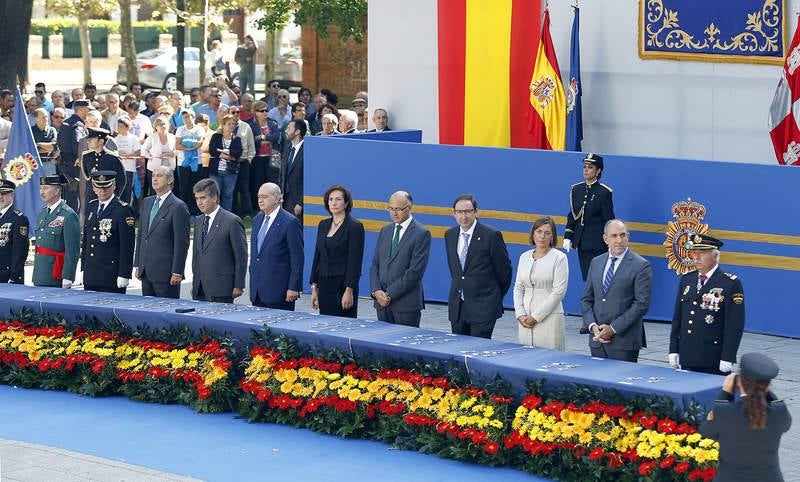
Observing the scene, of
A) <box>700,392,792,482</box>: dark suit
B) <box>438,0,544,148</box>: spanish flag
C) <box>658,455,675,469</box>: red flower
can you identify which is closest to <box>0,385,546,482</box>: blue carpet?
<box>658,455,675,469</box>: red flower

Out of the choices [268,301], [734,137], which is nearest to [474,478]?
[268,301]

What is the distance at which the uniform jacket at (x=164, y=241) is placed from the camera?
1442 centimetres

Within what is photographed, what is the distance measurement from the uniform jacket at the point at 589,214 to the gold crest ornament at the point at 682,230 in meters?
0.67

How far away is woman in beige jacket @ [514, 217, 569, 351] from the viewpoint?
39.2 feet

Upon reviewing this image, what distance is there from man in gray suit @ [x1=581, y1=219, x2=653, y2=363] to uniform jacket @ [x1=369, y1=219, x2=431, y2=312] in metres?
1.81

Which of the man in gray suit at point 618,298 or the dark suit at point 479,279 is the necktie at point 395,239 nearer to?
the dark suit at point 479,279

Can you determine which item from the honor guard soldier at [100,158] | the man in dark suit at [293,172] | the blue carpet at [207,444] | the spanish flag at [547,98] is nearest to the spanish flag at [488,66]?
the spanish flag at [547,98]

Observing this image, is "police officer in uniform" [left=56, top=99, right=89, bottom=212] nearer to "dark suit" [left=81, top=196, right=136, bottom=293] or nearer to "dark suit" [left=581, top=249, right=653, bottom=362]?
"dark suit" [left=81, top=196, right=136, bottom=293]

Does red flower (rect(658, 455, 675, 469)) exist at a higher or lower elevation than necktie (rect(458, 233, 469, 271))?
lower

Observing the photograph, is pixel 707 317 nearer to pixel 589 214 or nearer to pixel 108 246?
pixel 589 214

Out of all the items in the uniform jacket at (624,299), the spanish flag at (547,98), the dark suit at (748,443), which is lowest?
the dark suit at (748,443)

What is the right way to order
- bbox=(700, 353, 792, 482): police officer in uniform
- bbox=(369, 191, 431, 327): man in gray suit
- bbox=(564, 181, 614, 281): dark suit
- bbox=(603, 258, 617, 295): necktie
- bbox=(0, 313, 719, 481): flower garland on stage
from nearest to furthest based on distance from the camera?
bbox=(700, 353, 792, 482): police officer in uniform → bbox=(0, 313, 719, 481): flower garland on stage → bbox=(603, 258, 617, 295): necktie → bbox=(369, 191, 431, 327): man in gray suit → bbox=(564, 181, 614, 281): dark suit

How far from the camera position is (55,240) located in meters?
15.1

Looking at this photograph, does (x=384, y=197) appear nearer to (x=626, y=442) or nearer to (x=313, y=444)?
(x=313, y=444)
